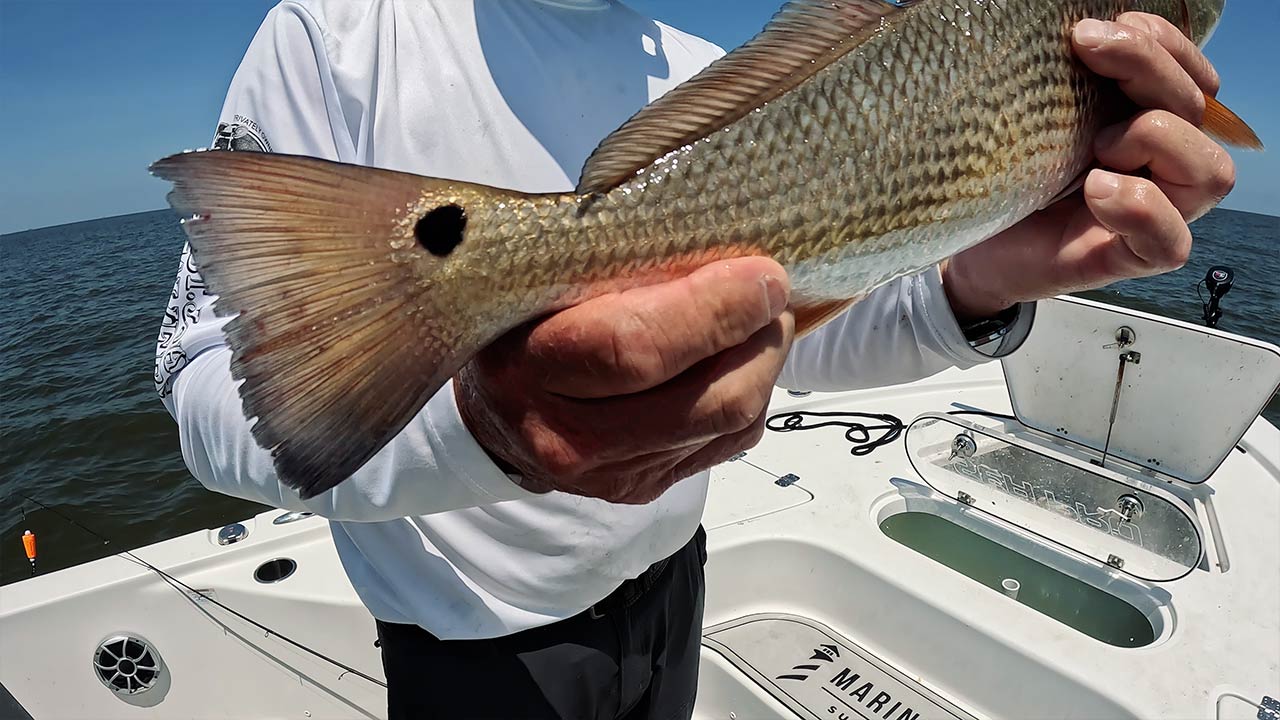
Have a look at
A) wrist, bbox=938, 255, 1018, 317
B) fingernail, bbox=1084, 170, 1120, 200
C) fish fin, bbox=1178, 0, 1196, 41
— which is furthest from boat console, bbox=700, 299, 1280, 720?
fish fin, bbox=1178, 0, 1196, 41

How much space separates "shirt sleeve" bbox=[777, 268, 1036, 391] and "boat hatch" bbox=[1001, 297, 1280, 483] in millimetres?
2760

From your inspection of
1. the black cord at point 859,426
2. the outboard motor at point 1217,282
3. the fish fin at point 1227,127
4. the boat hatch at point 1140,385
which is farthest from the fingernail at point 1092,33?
the outboard motor at point 1217,282

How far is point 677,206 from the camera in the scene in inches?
45.2

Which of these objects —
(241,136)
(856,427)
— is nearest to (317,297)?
(241,136)

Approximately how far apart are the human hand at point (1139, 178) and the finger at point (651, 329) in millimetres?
879

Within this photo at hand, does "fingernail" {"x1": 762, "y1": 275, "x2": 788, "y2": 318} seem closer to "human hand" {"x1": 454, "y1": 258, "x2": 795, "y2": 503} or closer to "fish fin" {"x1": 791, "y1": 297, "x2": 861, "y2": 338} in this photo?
"human hand" {"x1": 454, "y1": 258, "x2": 795, "y2": 503}

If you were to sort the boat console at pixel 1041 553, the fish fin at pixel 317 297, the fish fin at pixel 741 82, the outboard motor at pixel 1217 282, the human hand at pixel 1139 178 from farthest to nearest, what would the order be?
the outboard motor at pixel 1217 282
the boat console at pixel 1041 553
the human hand at pixel 1139 178
the fish fin at pixel 741 82
the fish fin at pixel 317 297

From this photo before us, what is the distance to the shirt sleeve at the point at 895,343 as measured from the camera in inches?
72.0

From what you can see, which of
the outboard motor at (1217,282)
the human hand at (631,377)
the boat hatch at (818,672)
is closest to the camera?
the human hand at (631,377)

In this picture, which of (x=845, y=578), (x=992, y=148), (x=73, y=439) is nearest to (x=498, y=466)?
(x=992, y=148)

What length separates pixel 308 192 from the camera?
3.07ft

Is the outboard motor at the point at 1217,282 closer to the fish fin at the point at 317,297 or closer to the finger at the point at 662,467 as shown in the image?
the finger at the point at 662,467

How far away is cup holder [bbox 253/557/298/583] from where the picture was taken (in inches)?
134

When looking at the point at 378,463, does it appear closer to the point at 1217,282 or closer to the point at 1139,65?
the point at 1139,65
